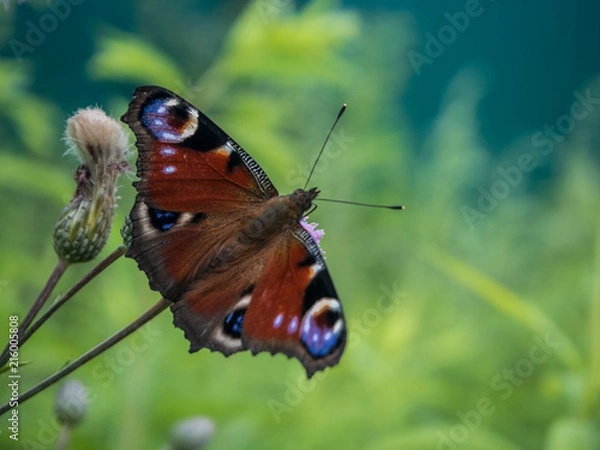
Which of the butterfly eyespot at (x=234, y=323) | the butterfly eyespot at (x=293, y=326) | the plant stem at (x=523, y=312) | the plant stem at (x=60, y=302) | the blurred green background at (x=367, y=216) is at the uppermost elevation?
the butterfly eyespot at (x=293, y=326)

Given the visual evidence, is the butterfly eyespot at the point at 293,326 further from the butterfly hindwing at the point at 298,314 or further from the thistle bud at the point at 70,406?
the thistle bud at the point at 70,406

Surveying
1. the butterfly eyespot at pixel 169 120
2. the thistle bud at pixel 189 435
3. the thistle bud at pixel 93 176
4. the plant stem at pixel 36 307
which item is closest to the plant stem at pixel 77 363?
the plant stem at pixel 36 307

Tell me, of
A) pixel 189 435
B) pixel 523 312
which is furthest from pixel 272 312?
pixel 523 312

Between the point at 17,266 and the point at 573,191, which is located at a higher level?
the point at 573,191

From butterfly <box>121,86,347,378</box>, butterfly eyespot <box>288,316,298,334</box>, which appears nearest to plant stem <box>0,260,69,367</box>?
butterfly <box>121,86,347,378</box>

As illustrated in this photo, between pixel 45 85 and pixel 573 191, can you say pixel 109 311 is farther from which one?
pixel 573 191

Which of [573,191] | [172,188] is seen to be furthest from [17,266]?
[573,191]
